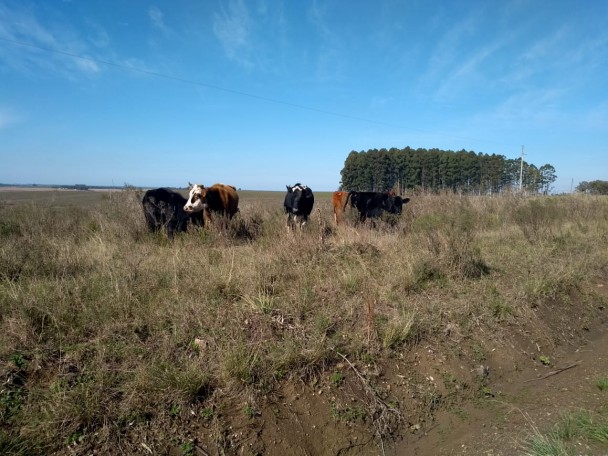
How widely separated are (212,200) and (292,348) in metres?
6.34

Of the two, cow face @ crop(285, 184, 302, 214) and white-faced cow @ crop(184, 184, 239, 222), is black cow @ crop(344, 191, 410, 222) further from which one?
white-faced cow @ crop(184, 184, 239, 222)

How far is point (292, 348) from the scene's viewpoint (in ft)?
12.4

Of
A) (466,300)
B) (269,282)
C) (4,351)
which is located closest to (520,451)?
(466,300)

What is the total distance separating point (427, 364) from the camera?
4.21 meters

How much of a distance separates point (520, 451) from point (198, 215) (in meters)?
7.69

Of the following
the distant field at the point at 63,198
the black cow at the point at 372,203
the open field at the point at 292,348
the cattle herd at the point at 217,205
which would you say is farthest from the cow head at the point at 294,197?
the distant field at the point at 63,198

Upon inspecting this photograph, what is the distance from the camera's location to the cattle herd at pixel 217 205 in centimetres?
839

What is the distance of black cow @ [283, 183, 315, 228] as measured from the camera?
9992 millimetres

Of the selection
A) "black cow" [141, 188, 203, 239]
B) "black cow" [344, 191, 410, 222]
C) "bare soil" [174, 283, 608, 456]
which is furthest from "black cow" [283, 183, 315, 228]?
"bare soil" [174, 283, 608, 456]

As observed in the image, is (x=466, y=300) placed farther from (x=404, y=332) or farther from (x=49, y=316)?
(x=49, y=316)

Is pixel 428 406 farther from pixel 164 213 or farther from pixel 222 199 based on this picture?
pixel 222 199

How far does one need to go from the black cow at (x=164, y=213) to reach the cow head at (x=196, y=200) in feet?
0.78

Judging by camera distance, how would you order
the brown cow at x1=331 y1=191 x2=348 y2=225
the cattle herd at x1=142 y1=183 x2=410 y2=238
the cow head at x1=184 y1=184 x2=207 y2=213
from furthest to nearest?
1. the brown cow at x1=331 y1=191 x2=348 y2=225
2. the cow head at x1=184 y1=184 x2=207 y2=213
3. the cattle herd at x1=142 y1=183 x2=410 y2=238

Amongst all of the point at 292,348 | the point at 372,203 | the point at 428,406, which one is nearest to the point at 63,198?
the point at 372,203
